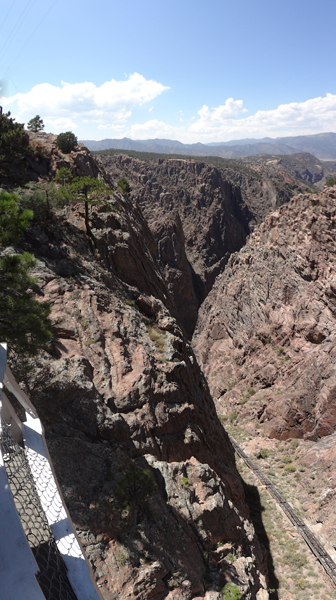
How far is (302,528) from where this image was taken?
1692 centimetres

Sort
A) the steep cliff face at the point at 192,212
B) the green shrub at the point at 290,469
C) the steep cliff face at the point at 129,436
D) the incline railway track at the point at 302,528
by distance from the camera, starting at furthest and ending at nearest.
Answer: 1. the steep cliff face at the point at 192,212
2. the green shrub at the point at 290,469
3. the incline railway track at the point at 302,528
4. the steep cliff face at the point at 129,436

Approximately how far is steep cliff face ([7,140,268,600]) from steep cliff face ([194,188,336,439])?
10395 mm

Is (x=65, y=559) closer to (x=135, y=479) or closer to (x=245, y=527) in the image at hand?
(x=135, y=479)

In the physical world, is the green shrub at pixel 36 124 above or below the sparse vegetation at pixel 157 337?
above

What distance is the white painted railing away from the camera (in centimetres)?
251

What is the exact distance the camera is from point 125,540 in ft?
24.3

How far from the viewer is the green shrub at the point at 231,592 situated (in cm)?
810

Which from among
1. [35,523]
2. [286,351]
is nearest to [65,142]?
[35,523]

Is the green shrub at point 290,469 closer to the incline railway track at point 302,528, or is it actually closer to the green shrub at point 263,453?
the incline railway track at point 302,528

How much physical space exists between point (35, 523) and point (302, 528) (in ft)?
59.3

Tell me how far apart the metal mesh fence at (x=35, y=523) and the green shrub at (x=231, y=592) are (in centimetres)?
692

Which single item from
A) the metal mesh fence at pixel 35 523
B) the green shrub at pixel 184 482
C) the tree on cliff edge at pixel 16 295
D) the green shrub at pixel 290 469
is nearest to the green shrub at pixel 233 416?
the green shrub at pixel 290 469

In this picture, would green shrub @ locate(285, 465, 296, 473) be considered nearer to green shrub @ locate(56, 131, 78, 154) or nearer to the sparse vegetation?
the sparse vegetation

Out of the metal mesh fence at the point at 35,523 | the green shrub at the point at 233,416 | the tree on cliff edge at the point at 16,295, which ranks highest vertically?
the tree on cliff edge at the point at 16,295
